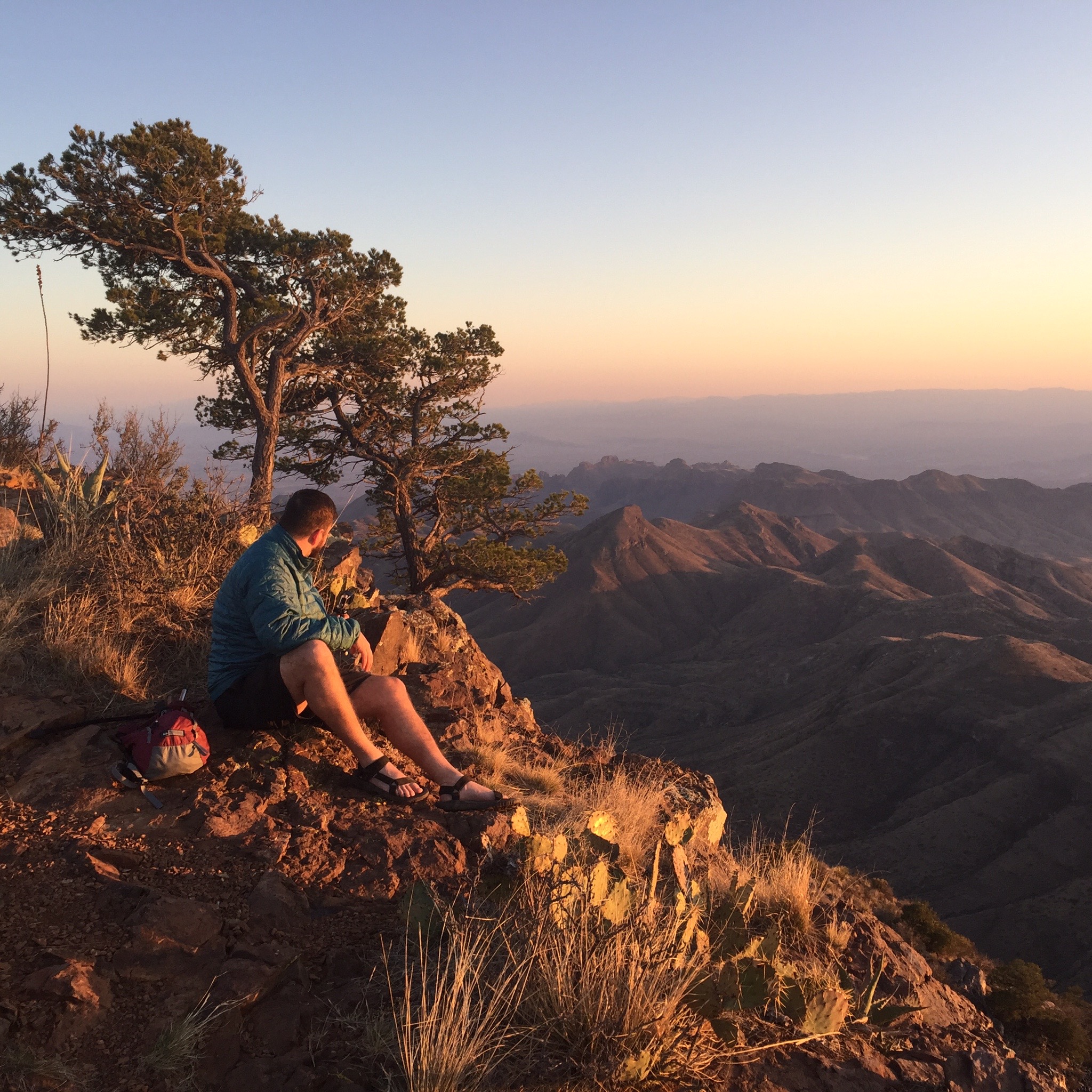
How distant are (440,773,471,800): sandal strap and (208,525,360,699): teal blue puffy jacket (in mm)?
860

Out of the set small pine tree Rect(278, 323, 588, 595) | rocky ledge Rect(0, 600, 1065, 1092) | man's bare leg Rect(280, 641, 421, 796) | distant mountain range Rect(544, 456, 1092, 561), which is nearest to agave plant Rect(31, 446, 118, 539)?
rocky ledge Rect(0, 600, 1065, 1092)

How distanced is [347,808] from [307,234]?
37.8 feet

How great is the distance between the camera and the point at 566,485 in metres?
166

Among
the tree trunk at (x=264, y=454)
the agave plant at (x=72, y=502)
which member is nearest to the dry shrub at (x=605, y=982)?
the agave plant at (x=72, y=502)

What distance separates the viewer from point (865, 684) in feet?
136

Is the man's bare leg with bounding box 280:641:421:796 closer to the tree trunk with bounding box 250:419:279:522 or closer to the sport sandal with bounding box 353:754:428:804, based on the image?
the sport sandal with bounding box 353:754:428:804

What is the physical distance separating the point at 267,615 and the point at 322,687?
0.43 meters

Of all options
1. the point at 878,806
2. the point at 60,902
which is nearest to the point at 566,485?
the point at 878,806

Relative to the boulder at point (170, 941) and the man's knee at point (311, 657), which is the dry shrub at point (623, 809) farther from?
the boulder at point (170, 941)

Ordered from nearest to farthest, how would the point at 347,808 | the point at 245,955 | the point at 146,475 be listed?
the point at 245,955 < the point at 347,808 < the point at 146,475

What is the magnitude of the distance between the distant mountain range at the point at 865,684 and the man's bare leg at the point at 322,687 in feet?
39.3

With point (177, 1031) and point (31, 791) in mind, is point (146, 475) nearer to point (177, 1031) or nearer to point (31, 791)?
point (31, 791)

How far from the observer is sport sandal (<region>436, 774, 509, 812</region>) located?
11.7ft

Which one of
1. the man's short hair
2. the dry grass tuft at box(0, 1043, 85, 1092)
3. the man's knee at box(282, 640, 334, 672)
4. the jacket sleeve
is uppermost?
the man's short hair
